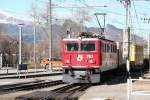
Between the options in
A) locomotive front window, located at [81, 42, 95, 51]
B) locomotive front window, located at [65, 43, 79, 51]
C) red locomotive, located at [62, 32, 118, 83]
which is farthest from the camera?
locomotive front window, located at [65, 43, 79, 51]

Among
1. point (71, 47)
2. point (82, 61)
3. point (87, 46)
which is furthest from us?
point (71, 47)

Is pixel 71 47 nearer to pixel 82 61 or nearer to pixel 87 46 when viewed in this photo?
pixel 87 46

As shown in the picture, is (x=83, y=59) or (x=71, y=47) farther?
(x=71, y=47)

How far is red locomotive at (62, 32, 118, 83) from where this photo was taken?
34.5 metres

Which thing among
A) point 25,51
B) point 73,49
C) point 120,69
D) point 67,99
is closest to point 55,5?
point 120,69

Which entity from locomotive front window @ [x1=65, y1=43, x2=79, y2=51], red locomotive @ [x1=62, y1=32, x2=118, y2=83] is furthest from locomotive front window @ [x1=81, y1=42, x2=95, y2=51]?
locomotive front window @ [x1=65, y1=43, x2=79, y2=51]

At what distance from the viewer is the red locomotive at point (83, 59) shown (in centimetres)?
3453

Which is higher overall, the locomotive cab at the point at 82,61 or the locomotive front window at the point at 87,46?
the locomotive front window at the point at 87,46

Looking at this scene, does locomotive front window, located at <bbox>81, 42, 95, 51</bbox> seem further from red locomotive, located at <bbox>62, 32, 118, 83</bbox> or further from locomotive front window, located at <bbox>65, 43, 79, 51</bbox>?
locomotive front window, located at <bbox>65, 43, 79, 51</bbox>

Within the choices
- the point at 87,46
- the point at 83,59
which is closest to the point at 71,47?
the point at 87,46

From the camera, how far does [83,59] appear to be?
35.0 m

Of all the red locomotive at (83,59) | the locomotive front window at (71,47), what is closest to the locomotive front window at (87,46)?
the red locomotive at (83,59)

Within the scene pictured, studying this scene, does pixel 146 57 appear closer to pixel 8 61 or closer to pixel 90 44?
pixel 8 61

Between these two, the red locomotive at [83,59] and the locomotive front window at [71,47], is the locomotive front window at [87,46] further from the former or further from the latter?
the locomotive front window at [71,47]
